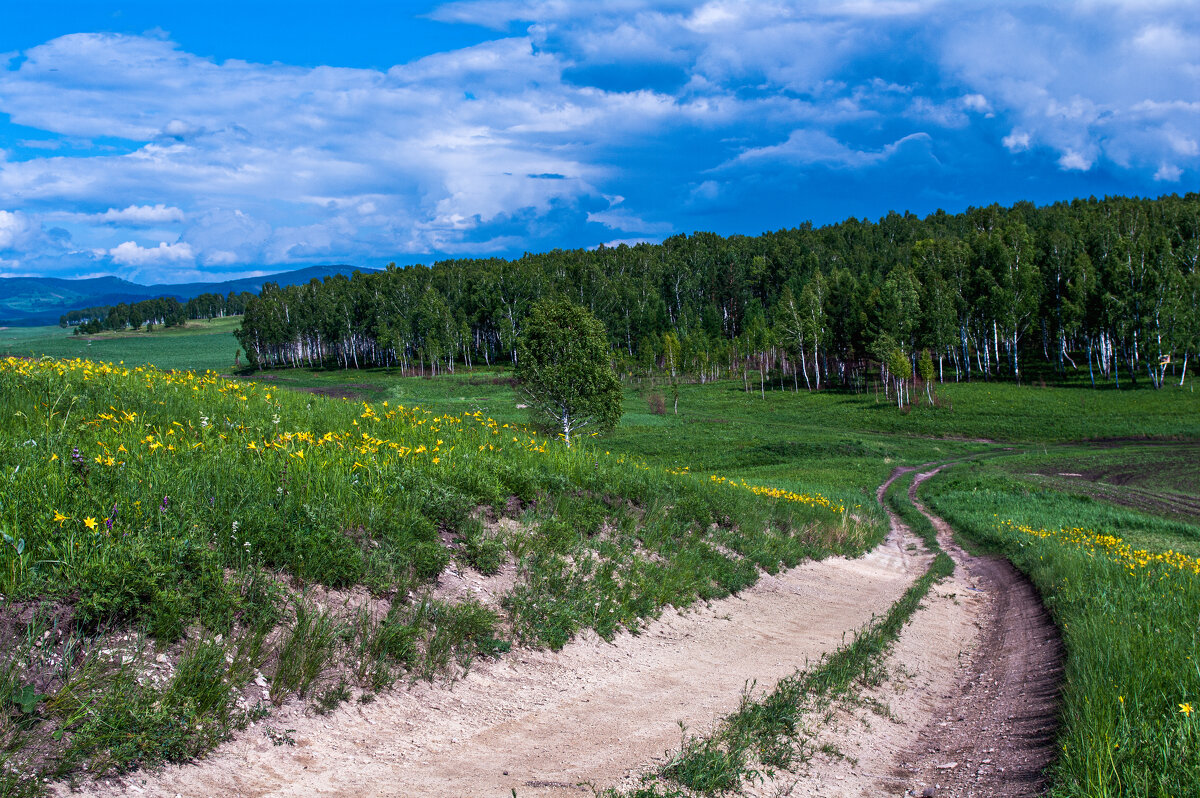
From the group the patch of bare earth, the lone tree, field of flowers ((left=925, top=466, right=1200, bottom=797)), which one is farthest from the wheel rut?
the lone tree

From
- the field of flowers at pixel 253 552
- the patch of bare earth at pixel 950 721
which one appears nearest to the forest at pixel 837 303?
the field of flowers at pixel 253 552

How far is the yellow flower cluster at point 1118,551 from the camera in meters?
14.2

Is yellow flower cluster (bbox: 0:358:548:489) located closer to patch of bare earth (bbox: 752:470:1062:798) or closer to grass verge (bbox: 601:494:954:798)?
grass verge (bbox: 601:494:954:798)

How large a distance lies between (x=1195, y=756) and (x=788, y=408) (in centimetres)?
8053

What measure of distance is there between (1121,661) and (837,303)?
98187mm

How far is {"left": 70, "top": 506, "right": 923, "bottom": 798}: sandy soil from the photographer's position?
4590 millimetres

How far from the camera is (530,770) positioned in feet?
16.6

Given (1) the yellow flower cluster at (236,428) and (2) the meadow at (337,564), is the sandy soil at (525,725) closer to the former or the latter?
(2) the meadow at (337,564)

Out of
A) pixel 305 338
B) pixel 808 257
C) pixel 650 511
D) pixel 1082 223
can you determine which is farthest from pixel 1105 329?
pixel 305 338

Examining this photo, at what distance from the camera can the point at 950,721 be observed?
293 inches

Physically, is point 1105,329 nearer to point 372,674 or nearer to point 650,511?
point 650,511

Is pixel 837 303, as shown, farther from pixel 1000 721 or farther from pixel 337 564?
pixel 337 564

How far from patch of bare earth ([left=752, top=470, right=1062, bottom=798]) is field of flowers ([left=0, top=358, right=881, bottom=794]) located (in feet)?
9.75

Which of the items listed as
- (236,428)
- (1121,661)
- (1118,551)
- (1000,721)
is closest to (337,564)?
(236,428)
